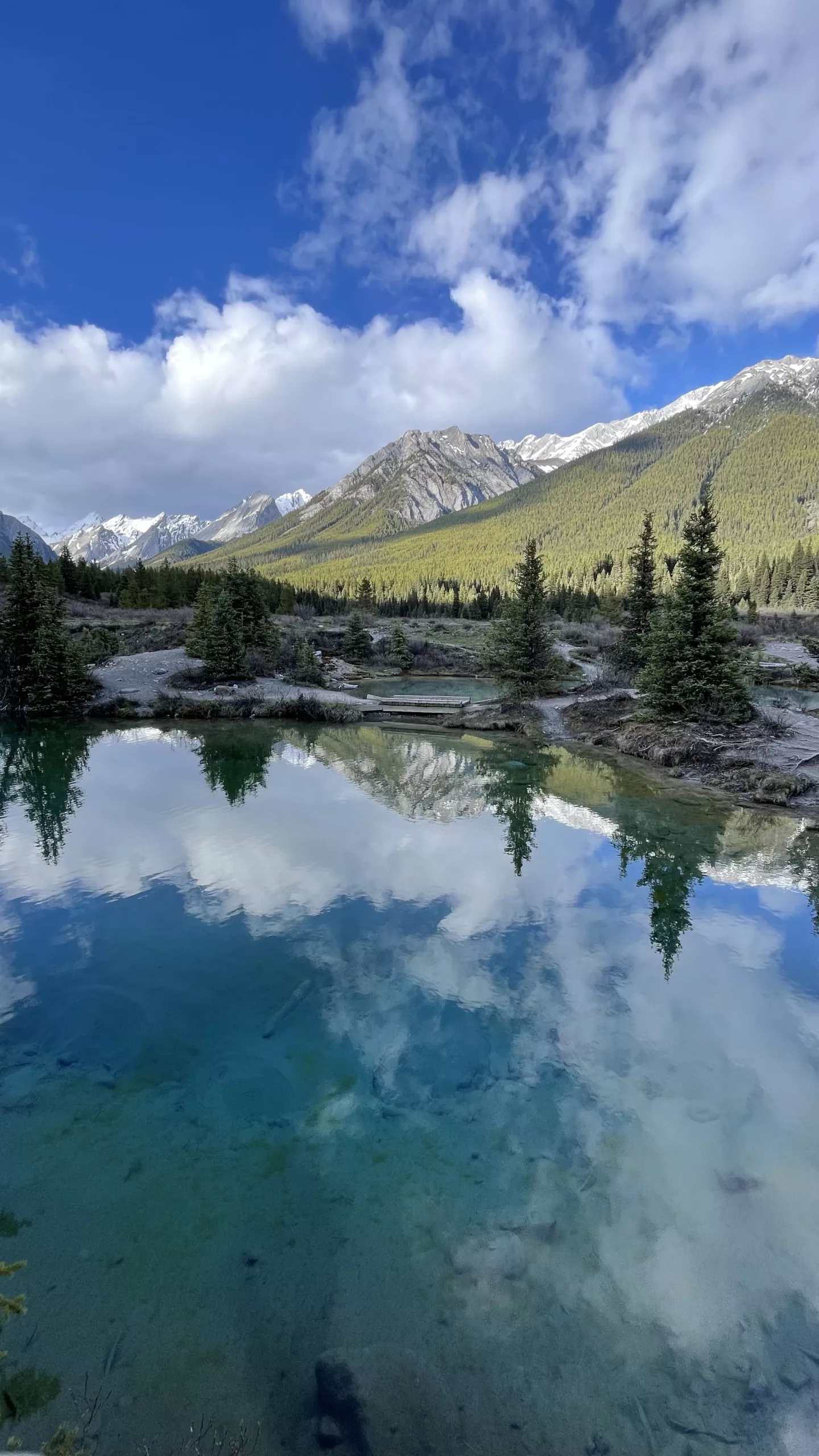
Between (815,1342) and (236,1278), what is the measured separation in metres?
3.86

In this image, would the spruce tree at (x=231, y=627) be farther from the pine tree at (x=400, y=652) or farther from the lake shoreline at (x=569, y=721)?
the pine tree at (x=400, y=652)

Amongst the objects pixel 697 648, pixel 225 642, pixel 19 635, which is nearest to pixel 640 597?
pixel 697 648

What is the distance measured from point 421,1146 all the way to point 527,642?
26.8 meters

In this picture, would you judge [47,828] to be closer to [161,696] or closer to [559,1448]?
[559,1448]

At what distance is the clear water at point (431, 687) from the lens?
36.6 m

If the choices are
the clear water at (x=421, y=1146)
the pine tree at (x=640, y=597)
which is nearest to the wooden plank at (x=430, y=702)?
the pine tree at (x=640, y=597)

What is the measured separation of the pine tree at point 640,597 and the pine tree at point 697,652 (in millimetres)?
9547

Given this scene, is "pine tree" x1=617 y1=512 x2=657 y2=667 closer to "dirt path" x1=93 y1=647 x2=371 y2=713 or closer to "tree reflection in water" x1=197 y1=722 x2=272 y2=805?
"dirt path" x1=93 y1=647 x2=371 y2=713

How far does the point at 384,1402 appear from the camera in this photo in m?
3.51

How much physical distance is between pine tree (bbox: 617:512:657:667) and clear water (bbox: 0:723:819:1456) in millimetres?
22487

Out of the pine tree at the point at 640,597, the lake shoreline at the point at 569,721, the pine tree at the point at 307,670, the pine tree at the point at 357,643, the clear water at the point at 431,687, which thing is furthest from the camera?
the pine tree at the point at 357,643

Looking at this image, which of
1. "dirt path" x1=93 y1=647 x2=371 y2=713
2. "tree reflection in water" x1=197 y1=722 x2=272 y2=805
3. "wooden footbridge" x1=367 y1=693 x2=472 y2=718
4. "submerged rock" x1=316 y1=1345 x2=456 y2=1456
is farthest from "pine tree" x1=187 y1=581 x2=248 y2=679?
"submerged rock" x1=316 y1=1345 x2=456 y2=1456

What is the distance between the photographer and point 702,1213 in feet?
15.7

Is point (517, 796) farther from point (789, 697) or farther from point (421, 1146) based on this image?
point (789, 697)
